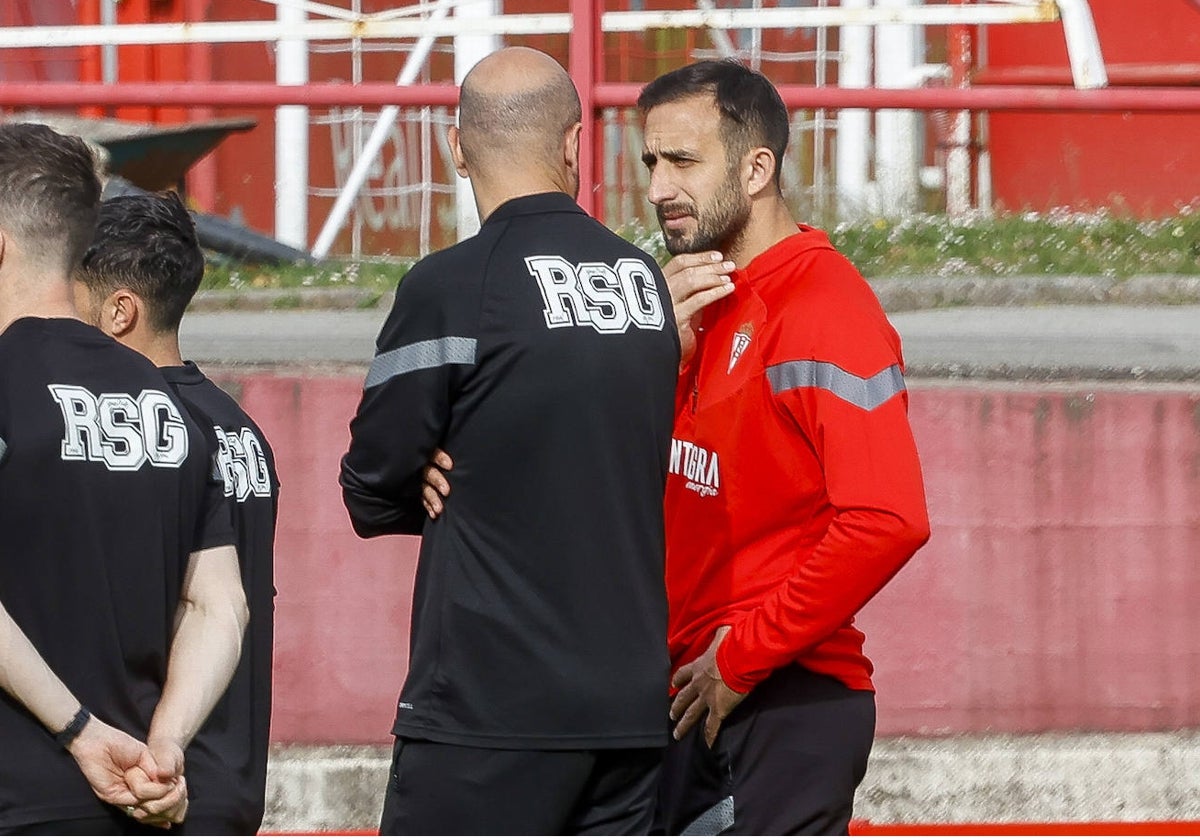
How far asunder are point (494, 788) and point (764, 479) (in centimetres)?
67

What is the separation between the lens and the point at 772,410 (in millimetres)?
2803

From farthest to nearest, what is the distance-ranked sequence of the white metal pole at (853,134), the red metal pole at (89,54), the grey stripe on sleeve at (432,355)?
the red metal pole at (89,54), the white metal pole at (853,134), the grey stripe on sleeve at (432,355)

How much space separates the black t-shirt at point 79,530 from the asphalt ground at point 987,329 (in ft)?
9.02

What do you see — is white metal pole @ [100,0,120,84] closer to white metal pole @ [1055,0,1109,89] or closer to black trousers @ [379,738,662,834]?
white metal pole @ [1055,0,1109,89]

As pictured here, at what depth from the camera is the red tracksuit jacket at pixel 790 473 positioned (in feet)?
8.84

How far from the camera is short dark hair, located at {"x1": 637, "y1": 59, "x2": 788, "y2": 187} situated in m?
2.93

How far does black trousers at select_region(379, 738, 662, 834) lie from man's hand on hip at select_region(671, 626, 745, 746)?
26cm

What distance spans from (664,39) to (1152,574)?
2.82 meters

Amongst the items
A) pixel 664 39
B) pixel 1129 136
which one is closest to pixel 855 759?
pixel 664 39

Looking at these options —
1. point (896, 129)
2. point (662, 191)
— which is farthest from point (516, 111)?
point (896, 129)

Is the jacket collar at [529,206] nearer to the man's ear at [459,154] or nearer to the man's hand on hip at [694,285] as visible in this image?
the man's ear at [459,154]

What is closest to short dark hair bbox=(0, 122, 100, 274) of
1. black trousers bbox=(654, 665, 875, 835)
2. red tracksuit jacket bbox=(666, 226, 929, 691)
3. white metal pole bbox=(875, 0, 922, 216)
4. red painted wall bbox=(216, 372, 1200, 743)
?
red tracksuit jacket bbox=(666, 226, 929, 691)

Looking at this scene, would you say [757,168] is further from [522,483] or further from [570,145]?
[522,483]

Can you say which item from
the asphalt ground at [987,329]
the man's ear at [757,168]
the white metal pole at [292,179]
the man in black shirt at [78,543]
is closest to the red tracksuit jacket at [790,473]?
the man's ear at [757,168]
